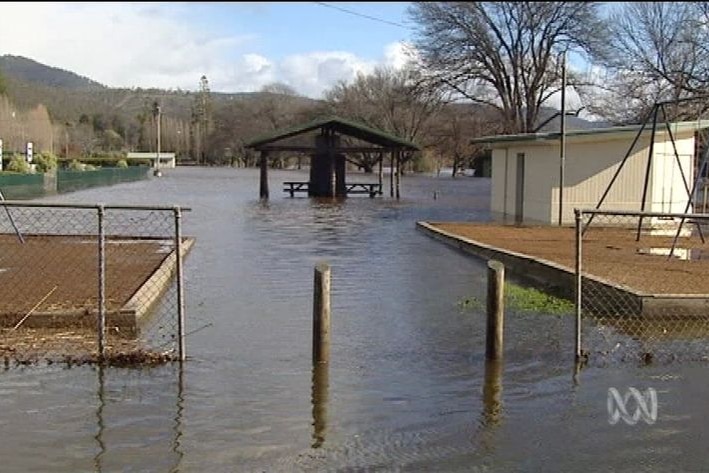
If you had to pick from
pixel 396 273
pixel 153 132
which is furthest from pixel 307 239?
pixel 153 132

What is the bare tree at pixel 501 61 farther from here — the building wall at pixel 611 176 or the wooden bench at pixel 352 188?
the building wall at pixel 611 176

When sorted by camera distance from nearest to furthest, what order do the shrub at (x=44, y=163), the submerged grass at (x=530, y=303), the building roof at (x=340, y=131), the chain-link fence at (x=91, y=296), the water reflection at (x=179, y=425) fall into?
the water reflection at (x=179, y=425) → the chain-link fence at (x=91, y=296) → the submerged grass at (x=530, y=303) → the building roof at (x=340, y=131) → the shrub at (x=44, y=163)

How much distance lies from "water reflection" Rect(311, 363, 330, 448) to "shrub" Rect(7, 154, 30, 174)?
1612 inches

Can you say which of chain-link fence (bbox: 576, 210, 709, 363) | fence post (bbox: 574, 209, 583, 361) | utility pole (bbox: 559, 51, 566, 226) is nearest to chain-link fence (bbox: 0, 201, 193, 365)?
fence post (bbox: 574, 209, 583, 361)

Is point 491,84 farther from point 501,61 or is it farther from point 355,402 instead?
point 355,402

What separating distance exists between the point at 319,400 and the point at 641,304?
A: 5.25 metres

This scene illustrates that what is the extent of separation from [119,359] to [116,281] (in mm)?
4678

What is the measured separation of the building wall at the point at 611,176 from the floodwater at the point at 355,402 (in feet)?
53.5

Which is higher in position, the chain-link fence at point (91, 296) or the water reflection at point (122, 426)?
the chain-link fence at point (91, 296)

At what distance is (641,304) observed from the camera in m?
11.1

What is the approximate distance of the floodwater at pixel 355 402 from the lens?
6.11 metres

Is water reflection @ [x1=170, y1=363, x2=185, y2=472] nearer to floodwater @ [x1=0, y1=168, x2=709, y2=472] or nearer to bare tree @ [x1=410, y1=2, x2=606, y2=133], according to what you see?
floodwater @ [x1=0, y1=168, x2=709, y2=472]

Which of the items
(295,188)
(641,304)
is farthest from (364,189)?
(641,304)

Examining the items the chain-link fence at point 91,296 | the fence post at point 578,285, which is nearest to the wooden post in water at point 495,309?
the fence post at point 578,285
